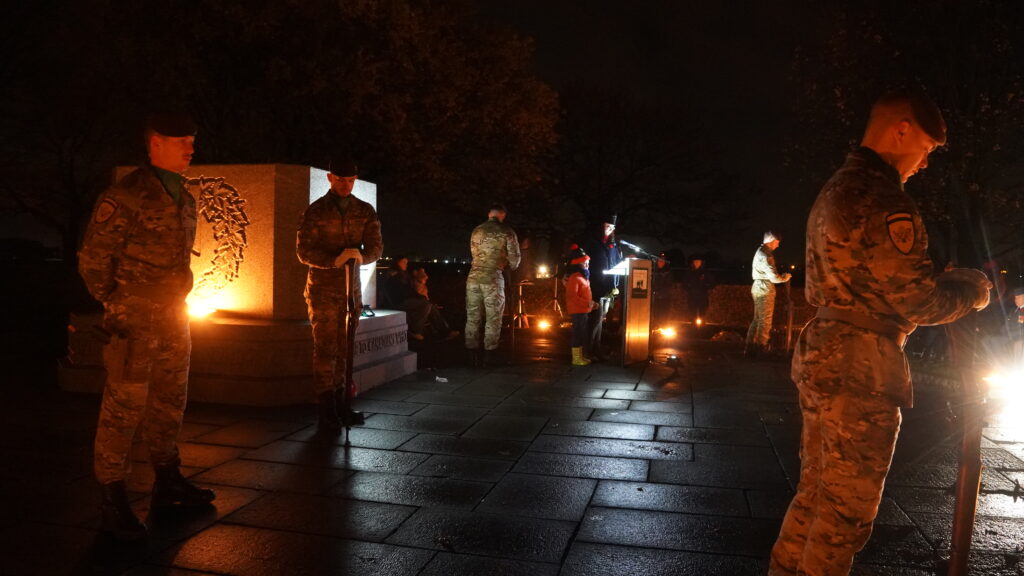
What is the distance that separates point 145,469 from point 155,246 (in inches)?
72.6

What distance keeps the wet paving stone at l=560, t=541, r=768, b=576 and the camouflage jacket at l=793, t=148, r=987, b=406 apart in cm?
114

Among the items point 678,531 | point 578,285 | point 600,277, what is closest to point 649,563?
point 678,531

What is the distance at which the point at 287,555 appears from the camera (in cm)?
370

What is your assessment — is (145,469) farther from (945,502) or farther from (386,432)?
(945,502)

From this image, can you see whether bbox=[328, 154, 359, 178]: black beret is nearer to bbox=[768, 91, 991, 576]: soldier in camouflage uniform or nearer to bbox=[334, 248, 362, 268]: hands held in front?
bbox=[334, 248, 362, 268]: hands held in front

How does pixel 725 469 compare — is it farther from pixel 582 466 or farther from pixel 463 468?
pixel 463 468

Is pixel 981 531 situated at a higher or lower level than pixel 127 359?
lower

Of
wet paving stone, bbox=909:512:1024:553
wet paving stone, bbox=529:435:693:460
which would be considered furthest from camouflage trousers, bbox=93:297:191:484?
wet paving stone, bbox=909:512:1024:553

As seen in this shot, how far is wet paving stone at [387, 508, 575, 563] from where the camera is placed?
149 inches

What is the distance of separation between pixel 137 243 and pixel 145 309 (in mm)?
362

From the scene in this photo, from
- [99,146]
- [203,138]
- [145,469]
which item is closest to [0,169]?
[99,146]

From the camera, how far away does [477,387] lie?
8.54 meters

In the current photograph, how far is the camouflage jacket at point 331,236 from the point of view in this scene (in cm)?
627

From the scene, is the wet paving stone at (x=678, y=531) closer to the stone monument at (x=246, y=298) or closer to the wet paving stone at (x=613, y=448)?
the wet paving stone at (x=613, y=448)
